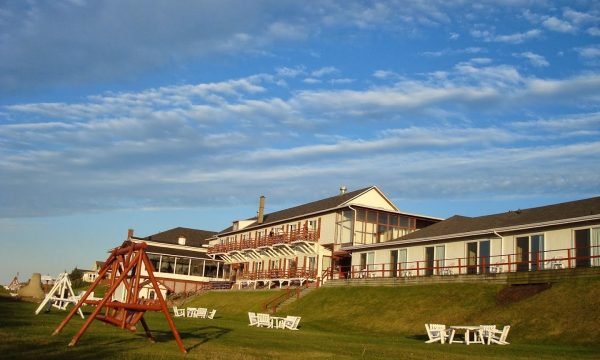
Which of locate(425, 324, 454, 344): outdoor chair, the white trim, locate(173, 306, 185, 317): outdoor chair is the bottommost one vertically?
locate(173, 306, 185, 317): outdoor chair

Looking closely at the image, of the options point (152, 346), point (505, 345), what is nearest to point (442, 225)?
point (505, 345)

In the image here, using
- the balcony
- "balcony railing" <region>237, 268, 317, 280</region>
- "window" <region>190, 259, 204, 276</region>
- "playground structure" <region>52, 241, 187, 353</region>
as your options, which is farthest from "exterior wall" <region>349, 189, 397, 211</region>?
"playground structure" <region>52, 241, 187, 353</region>

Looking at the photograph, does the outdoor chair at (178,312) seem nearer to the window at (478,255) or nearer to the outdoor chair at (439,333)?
the window at (478,255)

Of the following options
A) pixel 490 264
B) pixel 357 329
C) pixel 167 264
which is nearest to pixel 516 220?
pixel 490 264

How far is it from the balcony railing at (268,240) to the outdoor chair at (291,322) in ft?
81.1

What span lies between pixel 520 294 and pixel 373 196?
1093 inches

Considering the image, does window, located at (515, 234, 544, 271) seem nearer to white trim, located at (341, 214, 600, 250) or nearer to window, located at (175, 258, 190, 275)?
white trim, located at (341, 214, 600, 250)

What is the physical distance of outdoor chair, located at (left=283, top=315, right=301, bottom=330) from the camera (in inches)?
1174

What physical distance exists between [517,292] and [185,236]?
62.5m

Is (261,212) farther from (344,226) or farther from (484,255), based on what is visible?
(484,255)

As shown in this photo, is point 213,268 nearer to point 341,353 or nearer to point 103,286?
point 103,286

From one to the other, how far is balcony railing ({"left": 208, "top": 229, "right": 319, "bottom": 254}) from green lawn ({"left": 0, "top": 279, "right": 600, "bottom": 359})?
701 centimetres

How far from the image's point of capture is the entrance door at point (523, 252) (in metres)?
35.1

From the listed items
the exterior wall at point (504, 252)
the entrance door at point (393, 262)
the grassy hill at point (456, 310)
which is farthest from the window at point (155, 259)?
the entrance door at point (393, 262)
